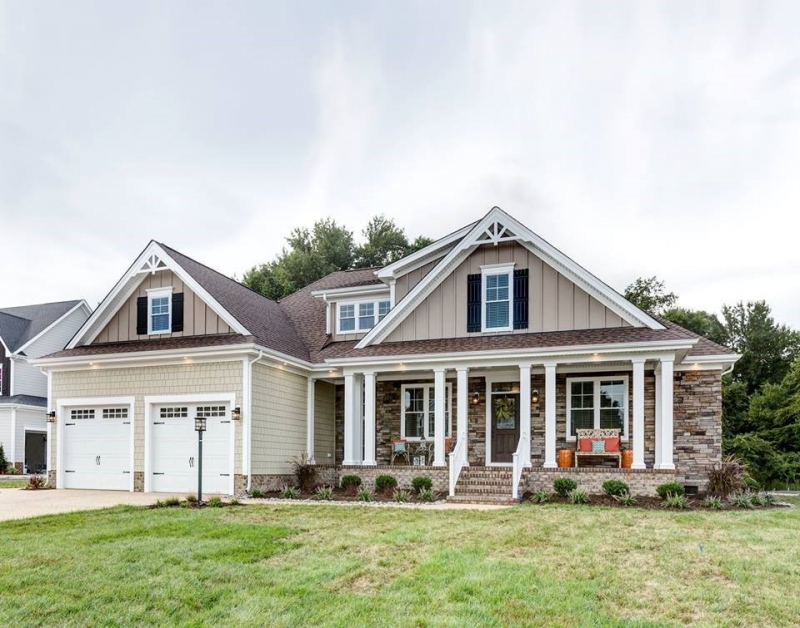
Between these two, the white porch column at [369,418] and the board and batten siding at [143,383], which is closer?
the board and batten siding at [143,383]

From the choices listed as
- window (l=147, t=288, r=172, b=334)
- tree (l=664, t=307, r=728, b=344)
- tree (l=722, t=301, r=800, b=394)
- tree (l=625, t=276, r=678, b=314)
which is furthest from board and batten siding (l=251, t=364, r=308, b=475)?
tree (l=722, t=301, r=800, b=394)

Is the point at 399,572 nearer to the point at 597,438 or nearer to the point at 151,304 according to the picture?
the point at 597,438

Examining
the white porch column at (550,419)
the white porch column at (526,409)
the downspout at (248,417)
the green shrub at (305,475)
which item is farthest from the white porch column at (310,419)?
the white porch column at (550,419)

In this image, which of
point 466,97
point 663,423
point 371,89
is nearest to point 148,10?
point 371,89

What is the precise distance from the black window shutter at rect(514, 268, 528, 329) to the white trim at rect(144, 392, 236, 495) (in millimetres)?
6919

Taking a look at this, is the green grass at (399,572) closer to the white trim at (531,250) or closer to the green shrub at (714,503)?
the green shrub at (714,503)

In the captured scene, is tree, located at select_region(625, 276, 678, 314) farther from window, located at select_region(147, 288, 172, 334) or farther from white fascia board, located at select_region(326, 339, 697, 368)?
window, located at select_region(147, 288, 172, 334)

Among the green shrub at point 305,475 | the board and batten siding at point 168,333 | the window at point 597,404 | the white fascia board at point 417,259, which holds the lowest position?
the green shrub at point 305,475

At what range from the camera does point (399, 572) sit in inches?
258

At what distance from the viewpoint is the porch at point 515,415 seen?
13461 mm

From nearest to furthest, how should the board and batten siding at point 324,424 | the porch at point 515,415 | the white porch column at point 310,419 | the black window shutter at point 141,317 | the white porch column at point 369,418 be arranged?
1. the porch at point 515,415
2. the white porch column at point 369,418
3. the black window shutter at point 141,317
4. the white porch column at point 310,419
5. the board and batten siding at point 324,424

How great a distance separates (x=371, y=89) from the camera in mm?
18344

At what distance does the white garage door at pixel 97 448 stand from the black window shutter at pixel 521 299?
987cm

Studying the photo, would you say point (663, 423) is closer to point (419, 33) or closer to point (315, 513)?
point (315, 513)
